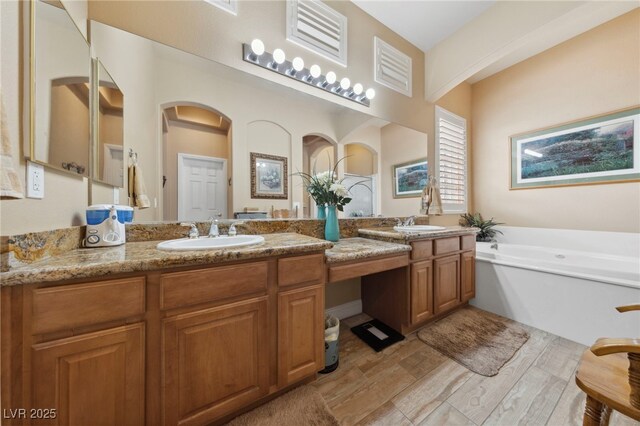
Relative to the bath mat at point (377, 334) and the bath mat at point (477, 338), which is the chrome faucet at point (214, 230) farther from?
the bath mat at point (477, 338)

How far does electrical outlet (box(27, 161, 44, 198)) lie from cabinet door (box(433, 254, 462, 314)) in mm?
2458

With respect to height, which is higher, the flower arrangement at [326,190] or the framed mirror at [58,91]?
the framed mirror at [58,91]

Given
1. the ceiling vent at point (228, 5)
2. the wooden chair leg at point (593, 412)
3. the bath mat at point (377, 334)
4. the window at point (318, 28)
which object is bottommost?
the bath mat at point (377, 334)

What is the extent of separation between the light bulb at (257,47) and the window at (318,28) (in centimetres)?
33

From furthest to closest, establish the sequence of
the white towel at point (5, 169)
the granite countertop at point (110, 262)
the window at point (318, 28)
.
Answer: the window at point (318, 28), the granite countertop at point (110, 262), the white towel at point (5, 169)

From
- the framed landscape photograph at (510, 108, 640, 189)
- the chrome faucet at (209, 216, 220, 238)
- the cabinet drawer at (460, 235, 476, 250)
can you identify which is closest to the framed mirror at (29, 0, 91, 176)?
the chrome faucet at (209, 216, 220, 238)

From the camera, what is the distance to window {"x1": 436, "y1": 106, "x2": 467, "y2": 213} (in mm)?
3016

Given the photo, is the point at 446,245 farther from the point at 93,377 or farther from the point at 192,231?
the point at 93,377

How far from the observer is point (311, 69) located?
73.9 inches

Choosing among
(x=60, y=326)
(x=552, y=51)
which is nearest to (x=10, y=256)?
(x=60, y=326)

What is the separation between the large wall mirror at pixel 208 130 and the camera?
1355mm

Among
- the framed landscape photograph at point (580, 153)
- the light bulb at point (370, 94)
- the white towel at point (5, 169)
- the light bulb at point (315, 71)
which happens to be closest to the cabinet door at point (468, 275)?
the framed landscape photograph at point (580, 153)

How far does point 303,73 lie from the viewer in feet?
6.17

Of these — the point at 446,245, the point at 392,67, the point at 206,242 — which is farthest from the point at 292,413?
the point at 392,67
